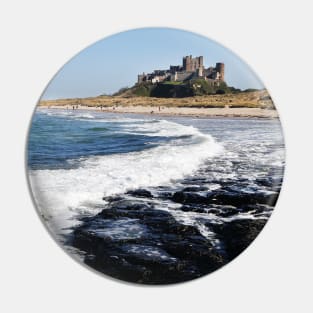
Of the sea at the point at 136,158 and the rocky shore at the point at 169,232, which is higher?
the sea at the point at 136,158

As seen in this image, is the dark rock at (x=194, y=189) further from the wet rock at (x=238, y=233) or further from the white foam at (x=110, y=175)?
the wet rock at (x=238, y=233)

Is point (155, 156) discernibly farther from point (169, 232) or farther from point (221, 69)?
point (221, 69)

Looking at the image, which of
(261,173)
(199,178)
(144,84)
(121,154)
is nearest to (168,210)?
(199,178)

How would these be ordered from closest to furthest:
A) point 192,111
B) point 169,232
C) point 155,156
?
point 169,232
point 155,156
point 192,111

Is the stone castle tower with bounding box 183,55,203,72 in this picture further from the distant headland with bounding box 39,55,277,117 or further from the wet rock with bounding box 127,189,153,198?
the wet rock with bounding box 127,189,153,198

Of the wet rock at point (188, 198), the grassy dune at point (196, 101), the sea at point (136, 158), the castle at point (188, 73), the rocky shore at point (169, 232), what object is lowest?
the rocky shore at point (169, 232)

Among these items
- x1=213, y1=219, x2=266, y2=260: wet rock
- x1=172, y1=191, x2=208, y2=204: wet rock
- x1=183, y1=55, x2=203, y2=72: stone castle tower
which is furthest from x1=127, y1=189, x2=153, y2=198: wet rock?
x1=183, y1=55, x2=203, y2=72: stone castle tower

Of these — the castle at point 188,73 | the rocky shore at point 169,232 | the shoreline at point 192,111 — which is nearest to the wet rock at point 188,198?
the rocky shore at point 169,232

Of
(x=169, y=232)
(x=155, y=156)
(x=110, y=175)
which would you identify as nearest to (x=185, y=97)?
(x=155, y=156)
